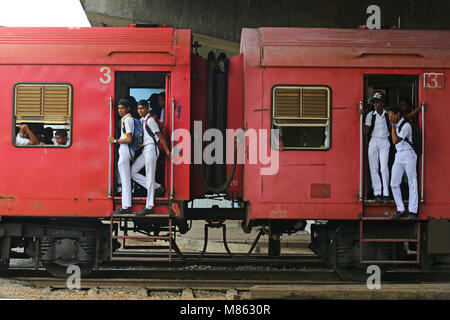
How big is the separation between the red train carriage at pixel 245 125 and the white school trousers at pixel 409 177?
0.55ft

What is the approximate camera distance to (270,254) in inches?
318

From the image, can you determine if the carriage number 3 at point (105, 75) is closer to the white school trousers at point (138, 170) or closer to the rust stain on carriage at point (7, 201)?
the white school trousers at point (138, 170)

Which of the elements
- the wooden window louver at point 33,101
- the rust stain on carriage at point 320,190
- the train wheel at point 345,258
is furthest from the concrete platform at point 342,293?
the wooden window louver at point 33,101

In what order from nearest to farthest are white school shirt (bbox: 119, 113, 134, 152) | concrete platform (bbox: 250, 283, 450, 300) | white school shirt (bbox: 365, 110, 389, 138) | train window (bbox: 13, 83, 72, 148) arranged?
concrete platform (bbox: 250, 283, 450, 300) → white school shirt (bbox: 119, 113, 134, 152) → train window (bbox: 13, 83, 72, 148) → white school shirt (bbox: 365, 110, 389, 138)

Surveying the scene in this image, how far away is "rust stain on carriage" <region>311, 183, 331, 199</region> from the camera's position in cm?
709

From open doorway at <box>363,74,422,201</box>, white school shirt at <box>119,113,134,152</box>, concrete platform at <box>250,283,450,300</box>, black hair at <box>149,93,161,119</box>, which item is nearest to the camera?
concrete platform at <box>250,283,450,300</box>

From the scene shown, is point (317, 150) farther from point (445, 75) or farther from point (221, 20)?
point (221, 20)

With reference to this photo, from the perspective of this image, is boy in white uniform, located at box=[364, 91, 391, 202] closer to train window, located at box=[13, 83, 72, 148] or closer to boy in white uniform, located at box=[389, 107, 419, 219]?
boy in white uniform, located at box=[389, 107, 419, 219]

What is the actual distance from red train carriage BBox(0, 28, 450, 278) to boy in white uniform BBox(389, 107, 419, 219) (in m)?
0.17

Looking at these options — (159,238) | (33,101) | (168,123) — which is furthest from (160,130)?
(33,101)

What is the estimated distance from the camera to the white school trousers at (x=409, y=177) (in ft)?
22.9

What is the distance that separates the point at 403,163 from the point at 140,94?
4.91 metres

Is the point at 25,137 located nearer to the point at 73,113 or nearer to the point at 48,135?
the point at 48,135

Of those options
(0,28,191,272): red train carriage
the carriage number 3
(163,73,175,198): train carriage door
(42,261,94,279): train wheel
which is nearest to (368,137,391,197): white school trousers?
(0,28,191,272): red train carriage
